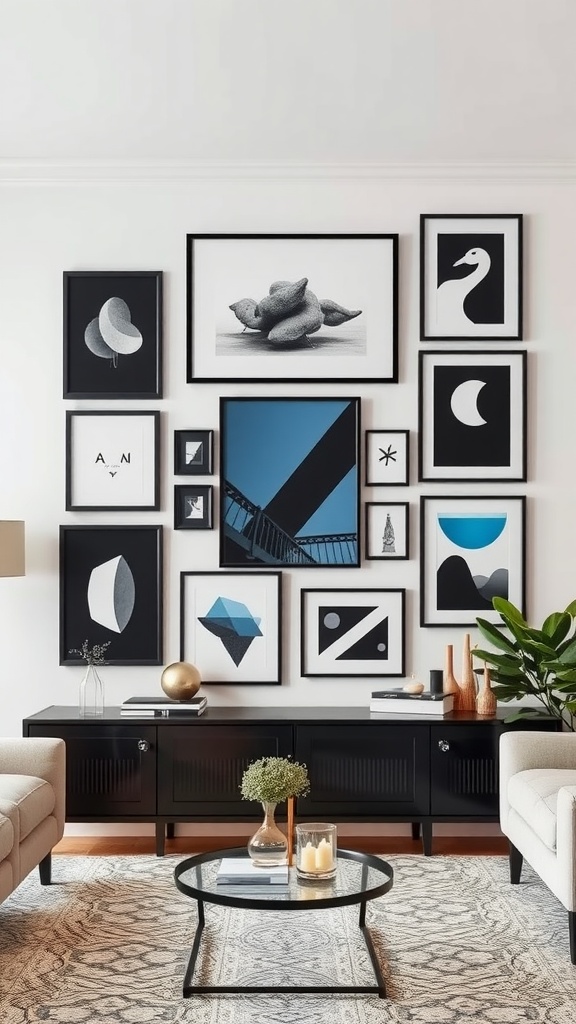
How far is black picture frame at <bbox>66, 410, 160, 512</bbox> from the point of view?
15.5 ft

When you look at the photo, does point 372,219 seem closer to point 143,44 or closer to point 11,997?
point 143,44

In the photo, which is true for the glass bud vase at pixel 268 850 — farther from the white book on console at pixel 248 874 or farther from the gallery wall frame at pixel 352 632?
the gallery wall frame at pixel 352 632

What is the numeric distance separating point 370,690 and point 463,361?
1.59m

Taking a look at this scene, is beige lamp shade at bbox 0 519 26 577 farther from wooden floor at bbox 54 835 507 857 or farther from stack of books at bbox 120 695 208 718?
wooden floor at bbox 54 835 507 857

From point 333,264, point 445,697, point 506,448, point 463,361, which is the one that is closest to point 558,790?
point 445,697

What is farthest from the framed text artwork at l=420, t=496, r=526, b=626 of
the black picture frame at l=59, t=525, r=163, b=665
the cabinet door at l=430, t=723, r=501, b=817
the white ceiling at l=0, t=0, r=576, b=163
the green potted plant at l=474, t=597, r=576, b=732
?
the white ceiling at l=0, t=0, r=576, b=163

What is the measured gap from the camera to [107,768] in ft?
14.1

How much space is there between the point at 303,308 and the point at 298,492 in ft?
2.81

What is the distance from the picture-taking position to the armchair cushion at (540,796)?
3.31 meters

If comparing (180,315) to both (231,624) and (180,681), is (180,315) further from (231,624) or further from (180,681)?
(180,681)

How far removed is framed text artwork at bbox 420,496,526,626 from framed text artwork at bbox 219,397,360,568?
1.22 ft

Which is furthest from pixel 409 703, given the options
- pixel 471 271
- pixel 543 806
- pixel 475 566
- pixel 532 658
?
pixel 471 271

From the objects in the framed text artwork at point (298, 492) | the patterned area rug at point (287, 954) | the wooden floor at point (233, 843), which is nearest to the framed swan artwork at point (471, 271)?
the framed text artwork at point (298, 492)

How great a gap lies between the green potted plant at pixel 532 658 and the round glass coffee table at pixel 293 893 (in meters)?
1.46
